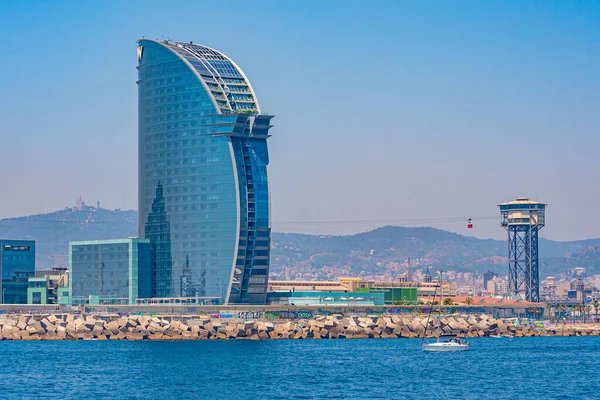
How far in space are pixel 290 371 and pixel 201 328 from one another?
52978 mm

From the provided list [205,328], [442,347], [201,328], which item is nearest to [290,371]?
[442,347]

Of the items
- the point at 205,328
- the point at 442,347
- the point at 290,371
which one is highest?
the point at 205,328

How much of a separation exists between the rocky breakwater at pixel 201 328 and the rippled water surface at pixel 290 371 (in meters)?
7.16

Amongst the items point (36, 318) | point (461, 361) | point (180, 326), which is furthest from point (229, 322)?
point (461, 361)

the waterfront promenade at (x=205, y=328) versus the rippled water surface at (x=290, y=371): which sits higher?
the waterfront promenade at (x=205, y=328)

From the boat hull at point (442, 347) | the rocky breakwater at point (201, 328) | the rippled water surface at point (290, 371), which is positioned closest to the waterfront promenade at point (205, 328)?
the rocky breakwater at point (201, 328)

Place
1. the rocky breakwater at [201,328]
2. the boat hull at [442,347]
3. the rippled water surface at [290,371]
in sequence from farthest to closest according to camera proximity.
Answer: the rocky breakwater at [201,328], the boat hull at [442,347], the rippled water surface at [290,371]

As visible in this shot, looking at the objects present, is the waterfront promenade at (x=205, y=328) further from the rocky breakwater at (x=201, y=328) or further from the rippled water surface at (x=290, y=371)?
the rippled water surface at (x=290, y=371)

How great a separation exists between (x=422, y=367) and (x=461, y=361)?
1061 cm

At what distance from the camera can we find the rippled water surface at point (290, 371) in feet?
309

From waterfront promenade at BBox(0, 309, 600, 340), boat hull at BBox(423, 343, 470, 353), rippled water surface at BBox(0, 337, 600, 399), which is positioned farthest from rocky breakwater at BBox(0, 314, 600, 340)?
boat hull at BBox(423, 343, 470, 353)

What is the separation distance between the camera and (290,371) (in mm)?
110500

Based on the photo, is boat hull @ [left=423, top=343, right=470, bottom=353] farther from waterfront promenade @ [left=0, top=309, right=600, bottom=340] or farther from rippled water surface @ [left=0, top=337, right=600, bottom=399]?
waterfront promenade @ [left=0, top=309, right=600, bottom=340]

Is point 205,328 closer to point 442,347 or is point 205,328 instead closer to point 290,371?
Result: point 442,347
